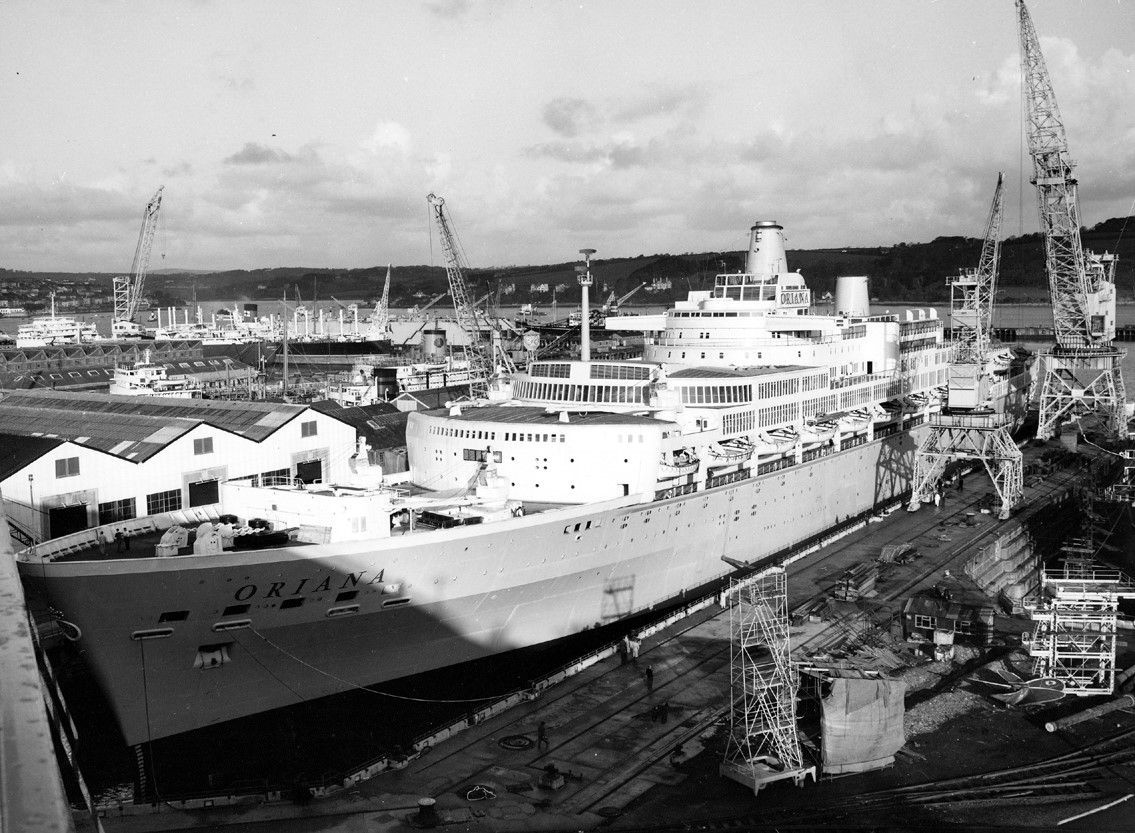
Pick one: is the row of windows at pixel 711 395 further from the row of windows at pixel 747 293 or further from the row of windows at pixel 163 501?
the row of windows at pixel 163 501

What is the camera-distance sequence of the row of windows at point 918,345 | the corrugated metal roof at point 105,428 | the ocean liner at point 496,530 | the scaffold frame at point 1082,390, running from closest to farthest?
the ocean liner at point 496,530
the corrugated metal roof at point 105,428
the row of windows at point 918,345
the scaffold frame at point 1082,390

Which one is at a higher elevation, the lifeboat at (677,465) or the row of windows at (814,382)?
the row of windows at (814,382)

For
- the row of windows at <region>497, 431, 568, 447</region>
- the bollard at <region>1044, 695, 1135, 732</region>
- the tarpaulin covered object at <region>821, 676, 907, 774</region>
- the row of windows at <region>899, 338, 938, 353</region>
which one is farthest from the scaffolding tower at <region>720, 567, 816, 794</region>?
the row of windows at <region>899, 338, 938, 353</region>

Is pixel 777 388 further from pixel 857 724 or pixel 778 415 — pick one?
pixel 857 724

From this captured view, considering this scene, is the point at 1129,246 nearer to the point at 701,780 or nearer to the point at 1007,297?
the point at 1007,297

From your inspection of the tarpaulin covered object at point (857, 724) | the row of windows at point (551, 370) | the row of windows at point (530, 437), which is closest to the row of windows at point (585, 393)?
the row of windows at point (551, 370)

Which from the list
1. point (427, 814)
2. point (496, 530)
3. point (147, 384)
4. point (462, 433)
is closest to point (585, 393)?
point (462, 433)
